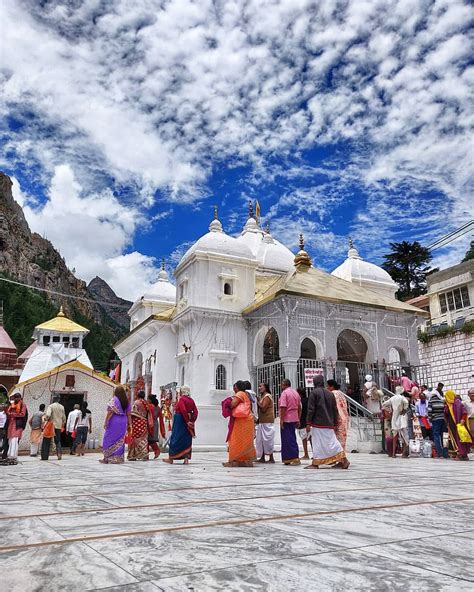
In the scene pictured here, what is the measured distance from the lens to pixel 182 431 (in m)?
9.36

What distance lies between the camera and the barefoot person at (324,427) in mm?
8031

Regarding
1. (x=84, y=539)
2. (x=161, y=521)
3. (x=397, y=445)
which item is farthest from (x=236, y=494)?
(x=397, y=445)

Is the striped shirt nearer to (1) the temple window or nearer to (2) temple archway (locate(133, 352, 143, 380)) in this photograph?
(1) the temple window

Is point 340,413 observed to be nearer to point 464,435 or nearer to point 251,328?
point 464,435

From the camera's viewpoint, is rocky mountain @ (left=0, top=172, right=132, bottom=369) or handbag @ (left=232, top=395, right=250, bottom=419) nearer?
handbag @ (left=232, top=395, right=250, bottom=419)

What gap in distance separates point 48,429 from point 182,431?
14.9ft

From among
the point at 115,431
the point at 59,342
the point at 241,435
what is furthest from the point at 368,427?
the point at 59,342

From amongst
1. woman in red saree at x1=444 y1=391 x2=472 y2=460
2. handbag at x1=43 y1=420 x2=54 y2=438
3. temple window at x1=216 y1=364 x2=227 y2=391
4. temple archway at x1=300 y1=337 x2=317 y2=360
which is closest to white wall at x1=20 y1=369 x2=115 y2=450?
temple window at x1=216 y1=364 x2=227 y2=391

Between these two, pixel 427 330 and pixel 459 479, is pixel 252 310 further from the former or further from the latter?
pixel 459 479

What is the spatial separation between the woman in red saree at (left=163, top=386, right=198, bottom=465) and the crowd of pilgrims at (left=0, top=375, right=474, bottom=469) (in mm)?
18

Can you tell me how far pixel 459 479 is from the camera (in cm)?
630

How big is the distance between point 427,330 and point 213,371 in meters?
11.9

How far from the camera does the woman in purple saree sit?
31.6 ft

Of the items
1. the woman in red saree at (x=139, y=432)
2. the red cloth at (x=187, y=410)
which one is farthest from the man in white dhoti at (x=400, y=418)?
the woman in red saree at (x=139, y=432)
